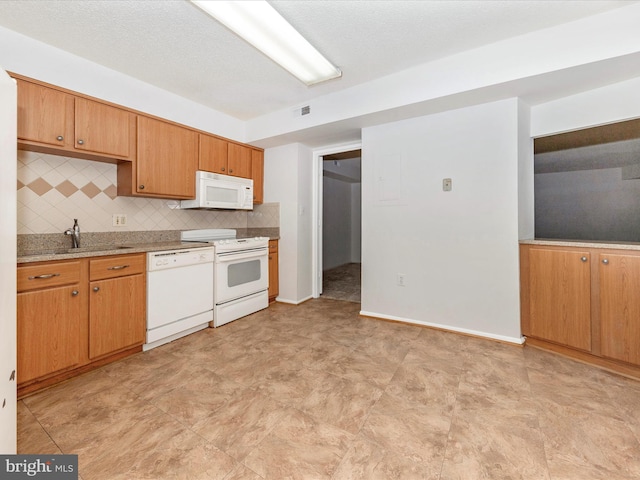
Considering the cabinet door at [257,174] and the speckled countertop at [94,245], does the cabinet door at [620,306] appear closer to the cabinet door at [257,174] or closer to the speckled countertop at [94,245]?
the speckled countertop at [94,245]

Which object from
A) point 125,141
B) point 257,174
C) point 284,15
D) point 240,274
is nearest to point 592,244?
point 284,15

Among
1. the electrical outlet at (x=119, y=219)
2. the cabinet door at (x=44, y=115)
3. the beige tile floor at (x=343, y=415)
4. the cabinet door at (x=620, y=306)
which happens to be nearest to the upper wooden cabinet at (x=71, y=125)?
the cabinet door at (x=44, y=115)

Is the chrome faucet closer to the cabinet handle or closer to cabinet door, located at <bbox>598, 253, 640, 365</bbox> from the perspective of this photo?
the cabinet handle

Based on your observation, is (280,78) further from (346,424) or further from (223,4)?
(346,424)

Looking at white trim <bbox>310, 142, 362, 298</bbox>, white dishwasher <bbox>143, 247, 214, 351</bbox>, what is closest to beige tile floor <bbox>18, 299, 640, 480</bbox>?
white dishwasher <bbox>143, 247, 214, 351</bbox>

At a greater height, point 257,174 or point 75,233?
Answer: point 257,174

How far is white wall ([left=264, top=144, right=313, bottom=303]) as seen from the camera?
393 centimetres

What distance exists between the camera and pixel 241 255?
3352 millimetres

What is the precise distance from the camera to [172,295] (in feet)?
8.71

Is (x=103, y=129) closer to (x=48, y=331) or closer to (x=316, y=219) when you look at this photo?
(x=48, y=331)

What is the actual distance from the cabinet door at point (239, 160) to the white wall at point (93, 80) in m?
0.27

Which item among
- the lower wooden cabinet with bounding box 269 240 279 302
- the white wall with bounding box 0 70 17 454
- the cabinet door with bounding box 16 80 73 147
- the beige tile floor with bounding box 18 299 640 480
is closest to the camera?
the white wall with bounding box 0 70 17 454

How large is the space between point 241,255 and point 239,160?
1.29m

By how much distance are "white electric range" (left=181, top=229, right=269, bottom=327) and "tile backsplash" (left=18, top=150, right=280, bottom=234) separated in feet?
1.44
